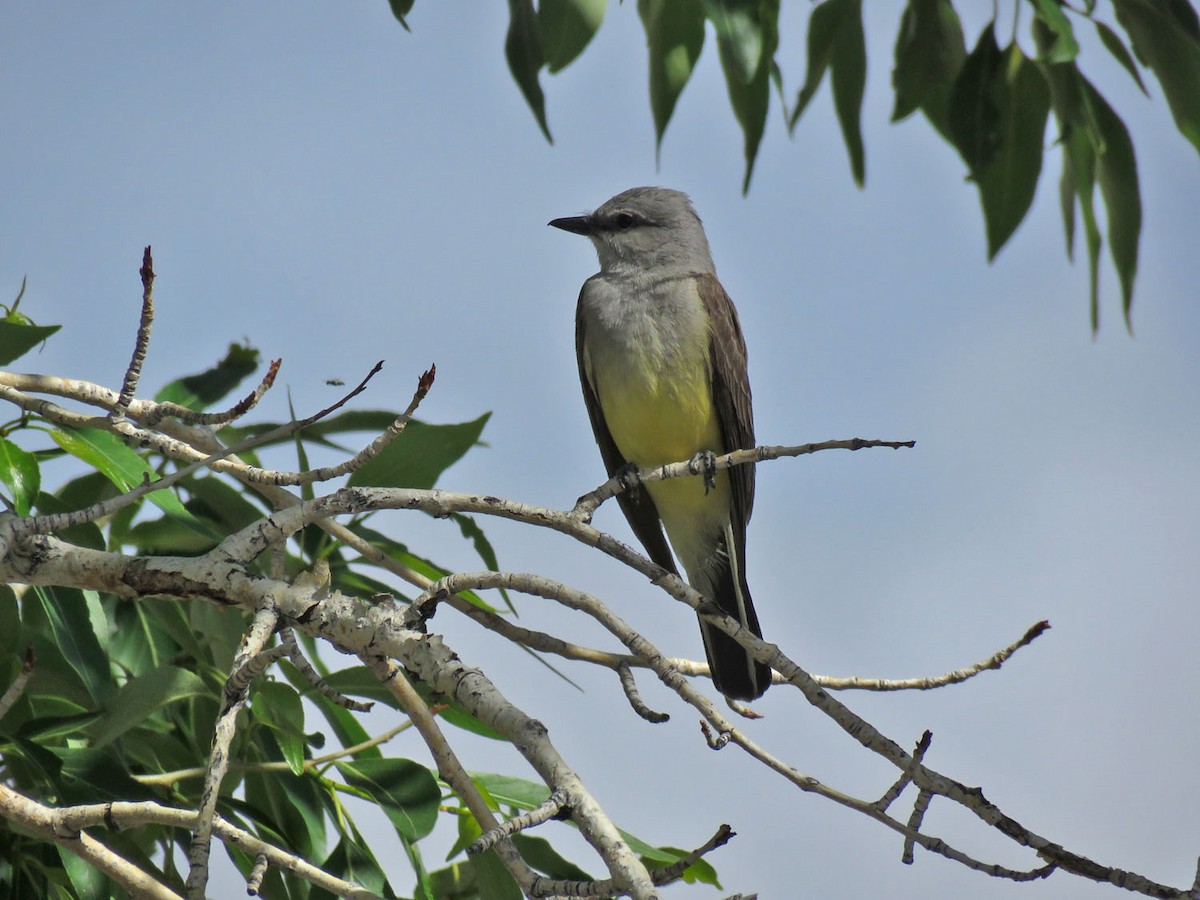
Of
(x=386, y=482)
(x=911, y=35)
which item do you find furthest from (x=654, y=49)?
(x=386, y=482)

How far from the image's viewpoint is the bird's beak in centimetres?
→ 555

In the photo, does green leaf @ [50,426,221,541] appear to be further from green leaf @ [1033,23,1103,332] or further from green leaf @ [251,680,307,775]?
green leaf @ [1033,23,1103,332]

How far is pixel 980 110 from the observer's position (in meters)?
2.99

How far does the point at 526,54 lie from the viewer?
2.83m

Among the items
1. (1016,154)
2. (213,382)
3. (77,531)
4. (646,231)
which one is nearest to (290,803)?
(77,531)

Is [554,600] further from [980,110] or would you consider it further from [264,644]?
[980,110]

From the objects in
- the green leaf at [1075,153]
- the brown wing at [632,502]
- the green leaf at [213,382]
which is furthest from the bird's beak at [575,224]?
the green leaf at [1075,153]

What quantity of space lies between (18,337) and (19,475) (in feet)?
1.44

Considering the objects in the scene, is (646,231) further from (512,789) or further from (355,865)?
(355,865)

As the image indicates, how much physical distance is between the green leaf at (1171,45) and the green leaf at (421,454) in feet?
6.19

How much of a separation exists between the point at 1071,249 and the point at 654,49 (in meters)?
1.36

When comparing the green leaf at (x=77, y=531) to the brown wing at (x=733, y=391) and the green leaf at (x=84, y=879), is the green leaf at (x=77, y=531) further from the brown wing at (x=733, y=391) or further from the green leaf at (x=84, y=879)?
the brown wing at (x=733, y=391)

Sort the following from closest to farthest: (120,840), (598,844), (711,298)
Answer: (598,844), (120,840), (711,298)

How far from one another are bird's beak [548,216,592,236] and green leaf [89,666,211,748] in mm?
3157
